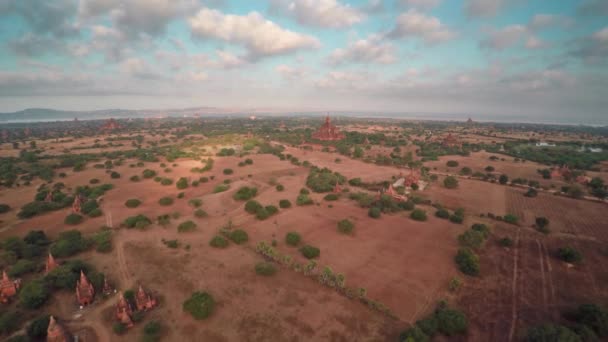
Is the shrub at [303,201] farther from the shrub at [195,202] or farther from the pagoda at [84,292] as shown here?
the pagoda at [84,292]

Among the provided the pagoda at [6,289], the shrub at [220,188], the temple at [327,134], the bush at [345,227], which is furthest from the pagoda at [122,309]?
the temple at [327,134]

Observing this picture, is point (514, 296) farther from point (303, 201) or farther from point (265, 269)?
point (303, 201)

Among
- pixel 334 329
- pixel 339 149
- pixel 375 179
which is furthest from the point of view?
pixel 339 149

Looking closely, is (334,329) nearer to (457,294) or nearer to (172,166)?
(457,294)

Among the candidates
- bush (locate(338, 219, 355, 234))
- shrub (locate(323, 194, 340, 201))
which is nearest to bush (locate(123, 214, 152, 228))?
bush (locate(338, 219, 355, 234))

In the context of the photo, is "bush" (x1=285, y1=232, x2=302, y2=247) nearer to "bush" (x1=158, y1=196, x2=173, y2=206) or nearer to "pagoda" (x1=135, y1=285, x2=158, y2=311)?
"pagoda" (x1=135, y1=285, x2=158, y2=311)

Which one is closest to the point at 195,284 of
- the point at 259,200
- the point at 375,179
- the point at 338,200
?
the point at 259,200
